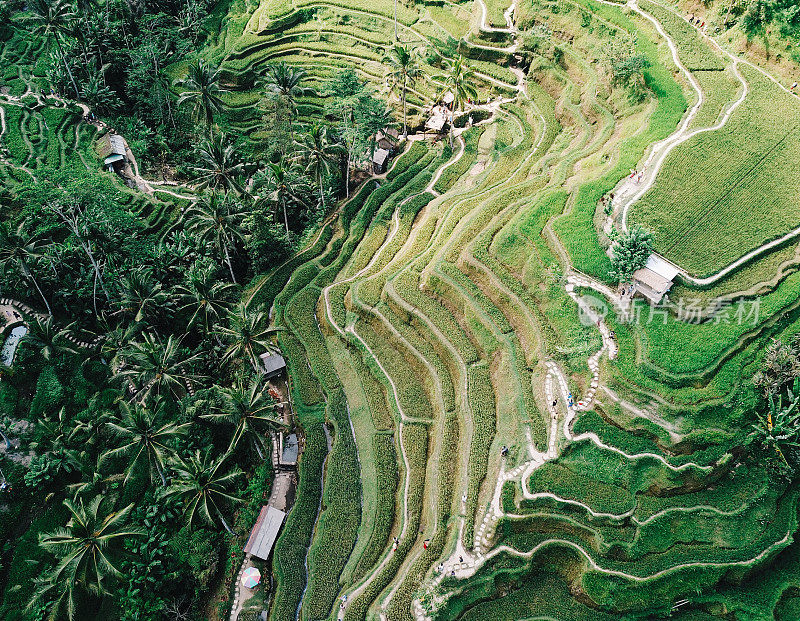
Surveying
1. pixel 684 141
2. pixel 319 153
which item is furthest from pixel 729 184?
pixel 319 153

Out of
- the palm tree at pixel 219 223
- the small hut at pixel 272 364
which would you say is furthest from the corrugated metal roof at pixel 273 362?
the palm tree at pixel 219 223

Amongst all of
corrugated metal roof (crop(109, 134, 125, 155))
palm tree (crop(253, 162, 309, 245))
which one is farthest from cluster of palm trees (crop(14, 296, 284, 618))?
corrugated metal roof (crop(109, 134, 125, 155))

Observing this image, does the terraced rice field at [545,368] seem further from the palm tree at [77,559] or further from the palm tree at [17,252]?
the palm tree at [17,252]

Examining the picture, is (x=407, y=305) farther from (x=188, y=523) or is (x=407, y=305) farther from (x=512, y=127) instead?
(x=512, y=127)

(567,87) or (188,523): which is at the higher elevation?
(567,87)

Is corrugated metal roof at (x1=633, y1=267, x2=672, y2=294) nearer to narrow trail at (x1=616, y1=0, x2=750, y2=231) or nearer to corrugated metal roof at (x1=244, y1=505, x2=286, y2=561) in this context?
narrow trail at (x1=616, y1=0, x2=750, y2=231)

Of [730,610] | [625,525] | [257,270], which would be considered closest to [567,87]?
[257,270]
